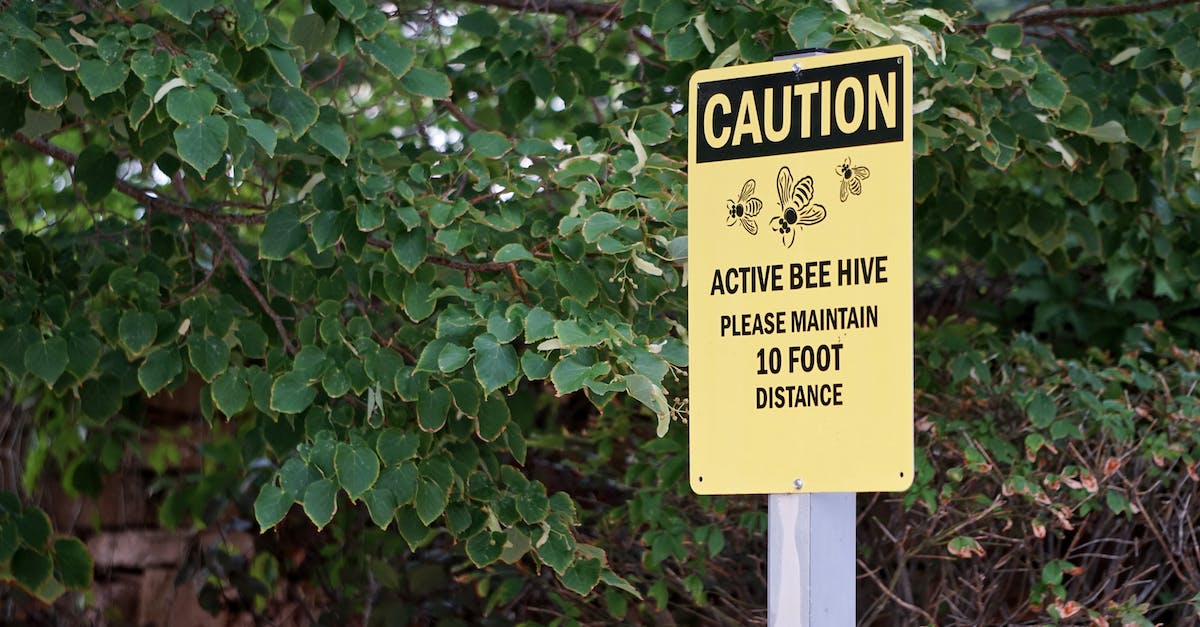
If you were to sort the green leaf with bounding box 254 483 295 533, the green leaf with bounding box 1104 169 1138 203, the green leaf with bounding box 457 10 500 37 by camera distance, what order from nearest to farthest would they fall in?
the green leaf with bounding box 254 483 295 533
the green leaf with bounding box 457 10 500 37
the green leaf with bounding box 1104 169 1138 203

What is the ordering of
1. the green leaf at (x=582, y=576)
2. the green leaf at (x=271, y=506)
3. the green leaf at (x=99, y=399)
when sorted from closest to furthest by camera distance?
the green leaf at (x=271, y=506)
the green leaf at (x=582, y=576)
the green leaf at (x=99, y=399)

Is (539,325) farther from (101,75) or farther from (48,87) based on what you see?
(48,87)

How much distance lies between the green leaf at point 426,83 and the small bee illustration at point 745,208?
1307 mm

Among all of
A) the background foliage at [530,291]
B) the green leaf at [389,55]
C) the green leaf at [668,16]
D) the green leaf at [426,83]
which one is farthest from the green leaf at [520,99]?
the green leaf at [389,55]

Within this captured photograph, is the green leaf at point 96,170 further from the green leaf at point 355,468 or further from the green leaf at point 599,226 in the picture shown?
the green leaf at point 599,226

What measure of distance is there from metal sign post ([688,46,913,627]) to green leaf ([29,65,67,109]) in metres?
1.52

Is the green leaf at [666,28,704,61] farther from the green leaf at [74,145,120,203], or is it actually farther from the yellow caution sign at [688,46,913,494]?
the green leaf at [74,145,120,203]

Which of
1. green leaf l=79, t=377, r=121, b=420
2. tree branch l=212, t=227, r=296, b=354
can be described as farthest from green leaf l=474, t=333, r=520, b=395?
green leaf l=79, t=377, r=121, b=420

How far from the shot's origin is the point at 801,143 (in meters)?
1.94

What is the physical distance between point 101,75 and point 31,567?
1440 millimetres

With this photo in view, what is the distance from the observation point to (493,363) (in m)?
2.63

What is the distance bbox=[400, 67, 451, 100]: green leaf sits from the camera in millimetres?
3115

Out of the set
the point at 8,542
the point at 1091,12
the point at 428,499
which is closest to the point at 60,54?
the point at 428,499

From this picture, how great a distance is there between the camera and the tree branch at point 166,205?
3.52m
